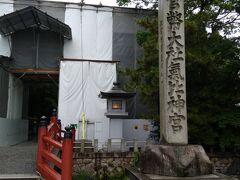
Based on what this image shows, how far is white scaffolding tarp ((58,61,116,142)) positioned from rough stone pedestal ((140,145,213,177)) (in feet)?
37.2

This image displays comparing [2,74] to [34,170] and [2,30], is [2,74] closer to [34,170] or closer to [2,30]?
[2,30]

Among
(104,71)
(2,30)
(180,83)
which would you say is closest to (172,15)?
(180,83)

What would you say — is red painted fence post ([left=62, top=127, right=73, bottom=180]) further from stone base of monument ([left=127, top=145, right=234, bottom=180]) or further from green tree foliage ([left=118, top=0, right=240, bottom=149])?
green tree foliage ([left=118, top=0, right=240, bottom=149])

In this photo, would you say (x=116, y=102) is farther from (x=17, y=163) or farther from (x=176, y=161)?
(x=176, y=161)

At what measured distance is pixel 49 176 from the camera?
246 inches

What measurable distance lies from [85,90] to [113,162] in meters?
5.82

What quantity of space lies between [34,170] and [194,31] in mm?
8070

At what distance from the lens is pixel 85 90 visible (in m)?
17.8

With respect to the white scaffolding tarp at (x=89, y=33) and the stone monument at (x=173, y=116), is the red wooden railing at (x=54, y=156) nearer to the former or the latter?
the stone monument at (x=173, y=116)

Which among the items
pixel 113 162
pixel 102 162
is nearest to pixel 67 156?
pixel 102 162

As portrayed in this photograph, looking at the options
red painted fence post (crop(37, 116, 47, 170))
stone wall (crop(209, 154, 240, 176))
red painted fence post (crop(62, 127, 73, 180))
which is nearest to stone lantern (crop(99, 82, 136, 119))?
stone wall (crop(209, 154, 240, 176))

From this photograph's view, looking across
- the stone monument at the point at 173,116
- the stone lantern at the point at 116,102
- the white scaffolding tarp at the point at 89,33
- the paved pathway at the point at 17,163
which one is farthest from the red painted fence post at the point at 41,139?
the white scaffolding tarp at the point at 89,33

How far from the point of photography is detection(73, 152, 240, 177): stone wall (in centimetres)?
1298

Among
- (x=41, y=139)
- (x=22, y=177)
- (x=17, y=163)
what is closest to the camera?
(x=22, y=177)
